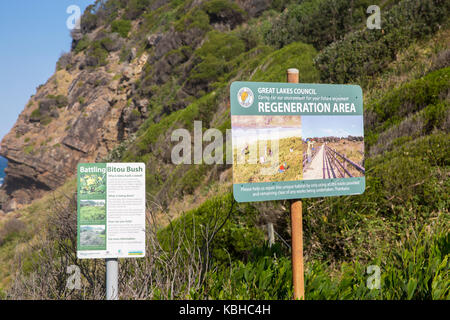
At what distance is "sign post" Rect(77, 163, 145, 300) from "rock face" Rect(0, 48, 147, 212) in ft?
108

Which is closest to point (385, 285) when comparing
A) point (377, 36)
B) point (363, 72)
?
→ point (363, 72)

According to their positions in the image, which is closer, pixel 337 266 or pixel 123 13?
pixel 337 266

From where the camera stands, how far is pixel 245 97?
119 inches

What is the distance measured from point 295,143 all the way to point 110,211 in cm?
153

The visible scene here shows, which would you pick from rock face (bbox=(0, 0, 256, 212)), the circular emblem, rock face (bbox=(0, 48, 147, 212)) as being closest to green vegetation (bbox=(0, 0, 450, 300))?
the circular emblem

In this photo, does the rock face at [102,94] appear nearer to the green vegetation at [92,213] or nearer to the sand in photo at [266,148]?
the sand in photo at [266,148]

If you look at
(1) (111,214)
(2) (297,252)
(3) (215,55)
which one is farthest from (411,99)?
(3) (215,55)

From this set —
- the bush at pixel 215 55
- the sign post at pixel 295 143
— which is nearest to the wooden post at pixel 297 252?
the sign post at pixel 295 143

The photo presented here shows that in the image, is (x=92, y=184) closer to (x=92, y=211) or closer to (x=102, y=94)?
(x=92, y=211)

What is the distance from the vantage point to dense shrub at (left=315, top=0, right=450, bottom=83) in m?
10.7

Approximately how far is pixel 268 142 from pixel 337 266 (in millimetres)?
2288
